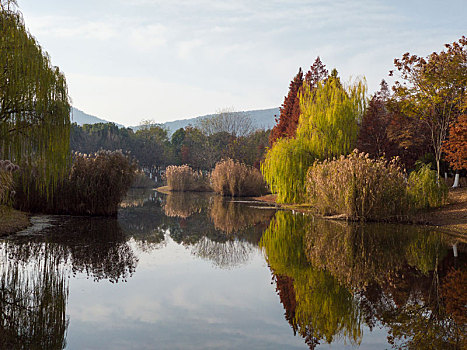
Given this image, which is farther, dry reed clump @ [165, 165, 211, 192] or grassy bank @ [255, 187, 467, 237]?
dry reed clump @ [165, 165, 211, 192]

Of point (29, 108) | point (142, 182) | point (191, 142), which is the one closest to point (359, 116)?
point (29, 108)

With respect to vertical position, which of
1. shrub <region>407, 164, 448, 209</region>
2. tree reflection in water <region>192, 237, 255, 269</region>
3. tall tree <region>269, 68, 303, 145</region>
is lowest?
tree reflection in water <region>192, 237, 255, 269</region>

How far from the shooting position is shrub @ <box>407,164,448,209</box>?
15891 millimetres

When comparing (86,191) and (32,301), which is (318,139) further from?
(32,301)

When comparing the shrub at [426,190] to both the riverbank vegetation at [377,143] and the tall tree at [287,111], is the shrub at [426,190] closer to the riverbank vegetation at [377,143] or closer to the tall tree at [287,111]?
the riverbank vegetation at [377,143]

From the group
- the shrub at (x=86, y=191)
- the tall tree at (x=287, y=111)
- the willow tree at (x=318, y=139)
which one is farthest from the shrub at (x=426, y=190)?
the tall tree at (x=287, y=111)

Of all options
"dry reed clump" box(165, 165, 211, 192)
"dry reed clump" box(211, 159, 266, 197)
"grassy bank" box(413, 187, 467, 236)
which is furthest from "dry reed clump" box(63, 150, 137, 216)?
"dry reed clump" box(165, 165, 211, 192)

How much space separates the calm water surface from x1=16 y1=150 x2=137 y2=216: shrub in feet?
12.8

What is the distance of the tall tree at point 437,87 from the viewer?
19109 mm

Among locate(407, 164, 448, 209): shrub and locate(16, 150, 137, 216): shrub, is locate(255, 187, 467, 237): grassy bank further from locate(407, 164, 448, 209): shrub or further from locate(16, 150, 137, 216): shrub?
locate(16, 150, 137, 216): shrub

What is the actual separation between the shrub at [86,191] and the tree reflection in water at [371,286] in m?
6.93

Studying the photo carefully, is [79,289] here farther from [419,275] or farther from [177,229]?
[177,229]

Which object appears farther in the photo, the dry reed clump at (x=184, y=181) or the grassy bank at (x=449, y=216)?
the dry reed clump at (x=184, y=181)

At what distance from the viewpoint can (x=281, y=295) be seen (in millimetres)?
6000
